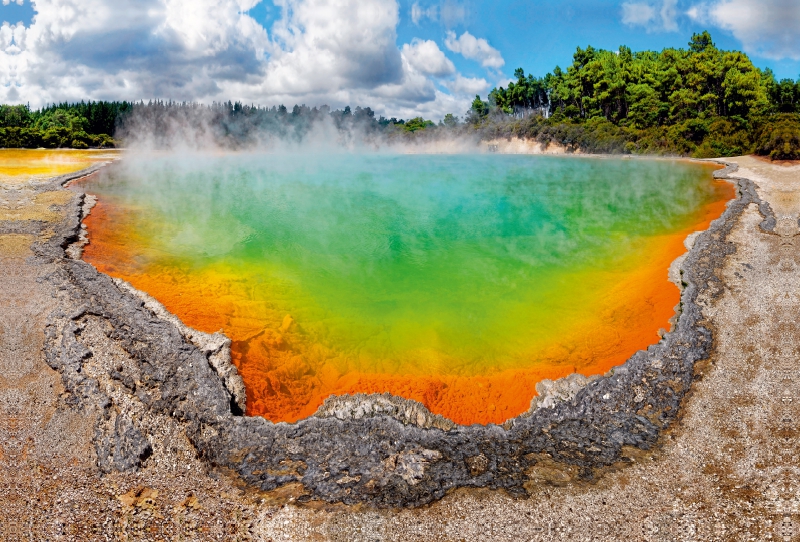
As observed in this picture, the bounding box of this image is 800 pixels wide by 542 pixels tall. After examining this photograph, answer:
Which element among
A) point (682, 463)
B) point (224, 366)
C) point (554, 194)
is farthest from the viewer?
point (554, 194)

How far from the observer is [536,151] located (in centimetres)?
5094

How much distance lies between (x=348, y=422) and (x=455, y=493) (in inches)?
73.1

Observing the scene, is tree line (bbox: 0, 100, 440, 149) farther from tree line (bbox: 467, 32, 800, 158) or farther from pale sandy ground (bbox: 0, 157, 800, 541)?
pale sandy ground (bbox: 0, 157, 800, 541)

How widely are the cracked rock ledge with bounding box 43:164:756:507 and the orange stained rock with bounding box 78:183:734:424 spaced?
1.74ft

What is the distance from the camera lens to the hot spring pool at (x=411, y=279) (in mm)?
7781

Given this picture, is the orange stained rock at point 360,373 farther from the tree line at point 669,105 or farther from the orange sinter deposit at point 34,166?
the tree line at point 669,105

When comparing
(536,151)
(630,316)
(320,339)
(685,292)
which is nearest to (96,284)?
(320,339)

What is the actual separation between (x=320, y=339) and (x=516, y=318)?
4.19 metres

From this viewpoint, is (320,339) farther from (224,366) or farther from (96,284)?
(96,284)

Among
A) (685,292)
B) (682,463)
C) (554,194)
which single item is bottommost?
(682,463)

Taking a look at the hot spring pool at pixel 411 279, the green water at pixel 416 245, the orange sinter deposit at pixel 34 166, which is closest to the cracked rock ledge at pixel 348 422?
the hot spring pool at pixel 411 279

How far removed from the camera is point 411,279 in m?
11.5

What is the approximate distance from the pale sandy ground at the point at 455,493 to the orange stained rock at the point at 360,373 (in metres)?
1.77

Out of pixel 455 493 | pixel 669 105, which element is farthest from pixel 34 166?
pixel 669 105
